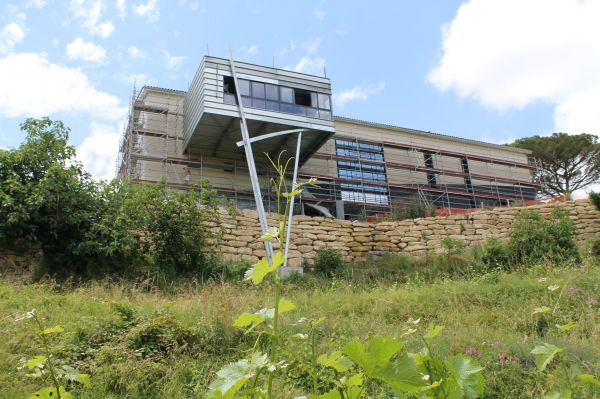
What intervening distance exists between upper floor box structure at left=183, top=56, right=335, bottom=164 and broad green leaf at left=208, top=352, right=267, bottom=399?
1686 cm

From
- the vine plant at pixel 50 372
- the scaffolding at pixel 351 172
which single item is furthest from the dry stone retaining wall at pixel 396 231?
the vine plant at pixel 50 372

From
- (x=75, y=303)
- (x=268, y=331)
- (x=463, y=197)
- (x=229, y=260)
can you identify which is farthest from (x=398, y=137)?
(x=268, y=331)

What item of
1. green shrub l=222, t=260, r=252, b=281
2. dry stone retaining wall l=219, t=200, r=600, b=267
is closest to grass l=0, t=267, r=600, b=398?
green shrub l=222, t=260, r=252, b=281

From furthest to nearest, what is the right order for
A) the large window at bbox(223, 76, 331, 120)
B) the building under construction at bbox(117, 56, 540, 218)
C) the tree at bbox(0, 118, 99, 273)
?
the building under construction at bbox(117, 56, 540, 218)
the large window at bbox(223, 76, 331, 120)
the tree at bbox(0, 118, 99, 273)

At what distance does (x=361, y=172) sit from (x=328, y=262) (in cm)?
1269

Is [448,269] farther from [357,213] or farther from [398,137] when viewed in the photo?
[398,137]

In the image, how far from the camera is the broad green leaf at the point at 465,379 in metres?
1.09

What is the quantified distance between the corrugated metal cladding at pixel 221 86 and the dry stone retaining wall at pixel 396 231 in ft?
16.5

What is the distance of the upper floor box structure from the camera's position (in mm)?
17781

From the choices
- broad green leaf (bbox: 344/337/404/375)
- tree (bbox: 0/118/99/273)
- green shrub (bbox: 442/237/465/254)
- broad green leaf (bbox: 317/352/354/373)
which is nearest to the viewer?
broad green leaf (bbox: 344/337/404/375)

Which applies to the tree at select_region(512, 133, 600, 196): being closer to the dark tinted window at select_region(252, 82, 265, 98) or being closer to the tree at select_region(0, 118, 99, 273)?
the dark tinted window at select_region(252, 82, 265, 98)

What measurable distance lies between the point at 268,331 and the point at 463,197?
91.8 feet

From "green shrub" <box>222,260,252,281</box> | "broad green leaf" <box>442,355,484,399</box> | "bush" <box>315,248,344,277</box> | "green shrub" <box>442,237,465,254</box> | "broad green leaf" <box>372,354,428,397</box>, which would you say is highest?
"green shrub" <box>442,237,465,254</box>

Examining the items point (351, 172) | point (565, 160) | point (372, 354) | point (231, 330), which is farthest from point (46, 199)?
point (565, 160)
